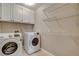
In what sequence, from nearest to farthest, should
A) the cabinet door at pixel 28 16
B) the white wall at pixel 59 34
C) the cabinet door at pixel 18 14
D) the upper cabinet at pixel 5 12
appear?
the white wall at pixel 59 34 < the upper cabinet at pixel 5 12 < the cabinet door at pixel 18 14 < the cabinet door at pixel 28 16

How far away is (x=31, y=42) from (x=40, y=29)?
0.54 meters

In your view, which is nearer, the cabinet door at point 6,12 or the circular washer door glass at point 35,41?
the cabinet door at point 6,12

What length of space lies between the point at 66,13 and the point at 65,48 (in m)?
0.78

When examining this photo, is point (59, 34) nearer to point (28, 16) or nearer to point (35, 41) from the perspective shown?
point (35, 41)

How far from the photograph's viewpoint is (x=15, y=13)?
5.79 ft

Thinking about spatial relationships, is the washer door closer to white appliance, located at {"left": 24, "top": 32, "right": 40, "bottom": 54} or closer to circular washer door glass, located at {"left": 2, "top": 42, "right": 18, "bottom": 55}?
circular washer door glass, located at {"left": 2, "top": 42, "right": 18, "bottom": 55}

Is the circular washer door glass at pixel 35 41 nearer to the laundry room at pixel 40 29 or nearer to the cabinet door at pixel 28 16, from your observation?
the laundry room at pixel 40 29

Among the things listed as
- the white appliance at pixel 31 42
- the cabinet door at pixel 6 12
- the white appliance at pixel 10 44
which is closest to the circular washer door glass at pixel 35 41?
the white appliance at pixel 31 42

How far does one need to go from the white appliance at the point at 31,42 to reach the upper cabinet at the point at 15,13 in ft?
1.44

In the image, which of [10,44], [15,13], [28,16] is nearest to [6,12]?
[15,13]

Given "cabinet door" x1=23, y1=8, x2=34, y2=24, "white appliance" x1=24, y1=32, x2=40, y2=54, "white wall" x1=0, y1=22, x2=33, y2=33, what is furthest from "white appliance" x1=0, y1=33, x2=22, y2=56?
"cabinet door" x1=23, y1=8, x2=34, y2=24

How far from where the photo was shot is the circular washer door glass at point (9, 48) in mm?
1345

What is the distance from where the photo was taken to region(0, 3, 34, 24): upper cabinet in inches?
62.2

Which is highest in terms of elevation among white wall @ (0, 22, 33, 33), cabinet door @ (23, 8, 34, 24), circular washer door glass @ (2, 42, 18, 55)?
cabinet door @ (23, 8, 34, 24)
